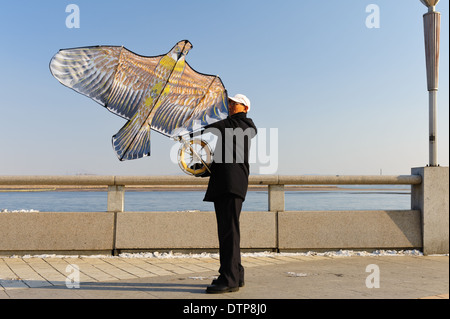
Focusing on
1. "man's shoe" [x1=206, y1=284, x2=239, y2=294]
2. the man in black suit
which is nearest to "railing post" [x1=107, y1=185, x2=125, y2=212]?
the man in black suit

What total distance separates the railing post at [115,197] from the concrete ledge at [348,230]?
2.55m

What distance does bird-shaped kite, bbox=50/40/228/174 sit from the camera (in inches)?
165

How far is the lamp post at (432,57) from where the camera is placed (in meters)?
8.01

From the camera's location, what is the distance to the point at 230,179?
479cm

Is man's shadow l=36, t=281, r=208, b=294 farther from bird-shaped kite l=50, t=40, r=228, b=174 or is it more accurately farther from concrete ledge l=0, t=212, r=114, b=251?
concrete ledge l=0, t=212, r=114, b=251

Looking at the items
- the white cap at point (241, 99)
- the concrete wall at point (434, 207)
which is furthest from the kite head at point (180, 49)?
the concrete wall at point (434, 207)

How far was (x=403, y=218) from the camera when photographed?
779cm

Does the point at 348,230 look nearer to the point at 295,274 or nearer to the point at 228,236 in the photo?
the point at 295,274

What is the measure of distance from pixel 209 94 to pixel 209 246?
357cm

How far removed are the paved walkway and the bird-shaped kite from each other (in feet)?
5.80
